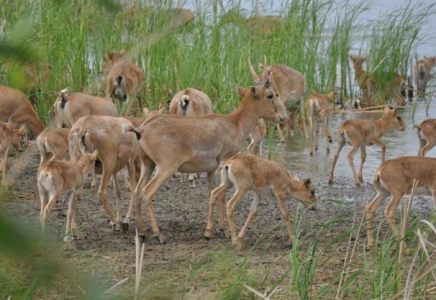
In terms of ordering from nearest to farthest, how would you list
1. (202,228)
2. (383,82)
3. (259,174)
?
1. (259,174)
2. (202,228)
3. (383,82)

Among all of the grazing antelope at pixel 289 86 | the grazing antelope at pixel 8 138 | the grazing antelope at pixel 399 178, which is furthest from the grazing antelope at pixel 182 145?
the grazing antelope at pixel 289 86

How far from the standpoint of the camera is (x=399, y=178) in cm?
732

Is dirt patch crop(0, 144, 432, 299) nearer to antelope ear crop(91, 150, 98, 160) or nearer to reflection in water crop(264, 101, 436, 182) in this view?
antelope ear crop(91, 150, 98, 160)

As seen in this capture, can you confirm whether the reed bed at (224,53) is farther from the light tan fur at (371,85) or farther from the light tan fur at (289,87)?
the light tan fur at (289,87)

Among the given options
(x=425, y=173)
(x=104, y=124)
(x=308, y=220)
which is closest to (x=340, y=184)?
(x=308, y=220)

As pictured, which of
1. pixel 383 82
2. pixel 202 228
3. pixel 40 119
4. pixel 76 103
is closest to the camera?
pixel 202 228

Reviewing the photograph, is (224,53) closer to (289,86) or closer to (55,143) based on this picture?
(289,86)

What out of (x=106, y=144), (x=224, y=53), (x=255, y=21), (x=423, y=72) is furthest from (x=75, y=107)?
(x=423, y=72)

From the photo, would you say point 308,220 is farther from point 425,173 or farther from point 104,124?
point 104,124

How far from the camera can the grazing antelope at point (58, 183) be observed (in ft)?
22.2

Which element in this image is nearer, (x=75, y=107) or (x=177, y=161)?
(x=177, y=161)

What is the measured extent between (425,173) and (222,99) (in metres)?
4.49

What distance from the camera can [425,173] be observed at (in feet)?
24.6

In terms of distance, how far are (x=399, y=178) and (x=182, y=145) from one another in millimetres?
1851
